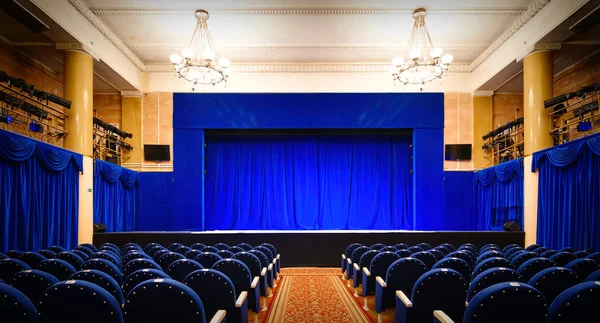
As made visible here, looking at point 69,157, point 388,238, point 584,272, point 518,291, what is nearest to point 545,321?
point 518,291

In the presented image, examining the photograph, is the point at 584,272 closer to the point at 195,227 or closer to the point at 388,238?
the point at 388,238

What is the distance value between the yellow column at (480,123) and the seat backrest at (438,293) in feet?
38.7

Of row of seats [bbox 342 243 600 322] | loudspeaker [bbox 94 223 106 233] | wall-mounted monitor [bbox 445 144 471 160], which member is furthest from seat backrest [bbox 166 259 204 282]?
wall-mounted monitor [bbox 445 144 471 160]

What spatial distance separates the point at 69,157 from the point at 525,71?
37.2 ft

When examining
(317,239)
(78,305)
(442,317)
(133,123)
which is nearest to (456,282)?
(442,317)

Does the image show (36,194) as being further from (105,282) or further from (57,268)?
Answer: (105,282)

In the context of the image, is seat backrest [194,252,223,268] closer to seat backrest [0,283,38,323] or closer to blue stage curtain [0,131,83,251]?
seat backrest [0,283,38,323]

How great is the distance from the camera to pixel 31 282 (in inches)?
126

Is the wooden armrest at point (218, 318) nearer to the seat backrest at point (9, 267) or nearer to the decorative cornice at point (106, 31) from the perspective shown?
the seat backrest at point (9, 267)

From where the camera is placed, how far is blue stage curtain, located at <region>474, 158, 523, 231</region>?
11344 mm

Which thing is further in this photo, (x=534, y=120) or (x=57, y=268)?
(x=534, y=120)

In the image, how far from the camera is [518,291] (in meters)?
2.37

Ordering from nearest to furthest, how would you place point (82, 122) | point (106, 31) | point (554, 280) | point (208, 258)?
point (554, 280)
point (208, 258)
point (82, 122)
point (106, 31)

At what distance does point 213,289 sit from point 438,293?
180 centimetres
